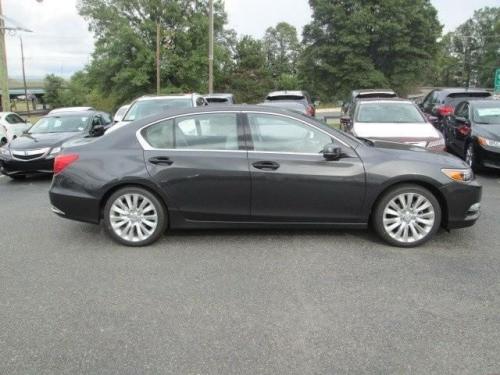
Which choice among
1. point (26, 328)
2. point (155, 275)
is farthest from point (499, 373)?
point (26, 328)

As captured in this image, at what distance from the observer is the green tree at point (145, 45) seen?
3706cm

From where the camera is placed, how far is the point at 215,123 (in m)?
5.17

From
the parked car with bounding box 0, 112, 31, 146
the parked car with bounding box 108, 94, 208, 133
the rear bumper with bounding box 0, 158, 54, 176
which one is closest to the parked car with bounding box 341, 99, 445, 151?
the parked car with bounding box 108, 94, 208, 133

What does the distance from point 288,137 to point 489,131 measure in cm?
585

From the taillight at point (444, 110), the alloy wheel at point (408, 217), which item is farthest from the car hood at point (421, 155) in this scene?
the taillight at point (444, 110)

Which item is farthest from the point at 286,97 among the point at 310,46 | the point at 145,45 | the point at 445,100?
the point at 145,45

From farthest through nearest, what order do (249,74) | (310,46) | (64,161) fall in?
(249,74)
(310,46)
(64,161)

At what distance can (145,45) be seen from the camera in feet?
123

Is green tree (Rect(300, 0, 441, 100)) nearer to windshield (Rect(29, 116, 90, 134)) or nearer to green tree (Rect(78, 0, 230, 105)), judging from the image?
green tree (Rect(78, 0, 230, 105))

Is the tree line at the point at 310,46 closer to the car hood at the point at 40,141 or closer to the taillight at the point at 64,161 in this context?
the car hood at the point at 40,141

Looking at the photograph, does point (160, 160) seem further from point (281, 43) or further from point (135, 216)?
point (281, 43)

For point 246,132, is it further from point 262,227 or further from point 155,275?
point 155,275

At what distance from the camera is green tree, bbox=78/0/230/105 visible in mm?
37062

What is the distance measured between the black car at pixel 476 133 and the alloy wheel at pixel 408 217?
4.73 metres
